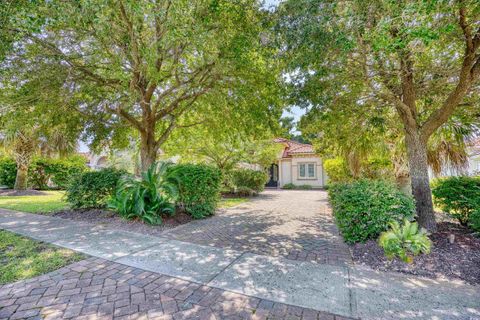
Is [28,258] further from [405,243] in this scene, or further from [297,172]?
[297,172]

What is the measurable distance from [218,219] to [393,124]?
21.1 ft

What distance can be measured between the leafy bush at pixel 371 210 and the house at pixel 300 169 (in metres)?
17.3

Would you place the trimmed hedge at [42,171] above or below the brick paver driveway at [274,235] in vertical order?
above

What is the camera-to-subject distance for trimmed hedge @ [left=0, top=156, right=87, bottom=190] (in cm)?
1716

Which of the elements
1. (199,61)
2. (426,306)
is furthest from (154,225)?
(426,306)

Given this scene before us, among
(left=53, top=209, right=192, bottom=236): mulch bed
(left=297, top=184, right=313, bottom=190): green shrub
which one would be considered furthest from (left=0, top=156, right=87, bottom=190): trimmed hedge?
(left=297, top=184, right=313, bottom=190): green shrub

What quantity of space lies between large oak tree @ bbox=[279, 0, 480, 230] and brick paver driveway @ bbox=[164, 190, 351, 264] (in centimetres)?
248

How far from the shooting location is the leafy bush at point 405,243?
4008 millimetres

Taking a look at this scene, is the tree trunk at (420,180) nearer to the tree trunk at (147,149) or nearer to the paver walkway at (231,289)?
the paver walkway at (231,289)

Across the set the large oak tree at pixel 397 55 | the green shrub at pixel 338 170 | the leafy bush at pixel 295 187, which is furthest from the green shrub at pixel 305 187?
the large oak tree at pixel 397 55

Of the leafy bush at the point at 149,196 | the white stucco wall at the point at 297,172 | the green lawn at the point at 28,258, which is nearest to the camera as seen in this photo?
the green lawn at the point at 28,258

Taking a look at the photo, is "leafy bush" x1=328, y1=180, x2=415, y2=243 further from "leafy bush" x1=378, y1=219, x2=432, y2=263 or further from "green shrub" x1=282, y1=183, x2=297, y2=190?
"green shrub" x1=282, y1=183, x2=297, y2=190

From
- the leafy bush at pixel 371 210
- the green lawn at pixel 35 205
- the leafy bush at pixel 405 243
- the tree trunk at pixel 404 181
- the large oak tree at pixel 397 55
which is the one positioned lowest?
the green lawn at pixel 35 205

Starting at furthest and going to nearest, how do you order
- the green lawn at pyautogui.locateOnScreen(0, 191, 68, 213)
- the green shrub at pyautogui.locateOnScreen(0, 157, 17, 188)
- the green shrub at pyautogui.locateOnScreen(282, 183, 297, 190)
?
the green shrub at pyautogui.locateOnScreen(282, 183, 297, 190)
the green shrub at pyautogui.locateOnScreen(0, 157, 17, 188)
the green lawn at pyautogui.locateOnScreen(0, 191, 68, 213)
